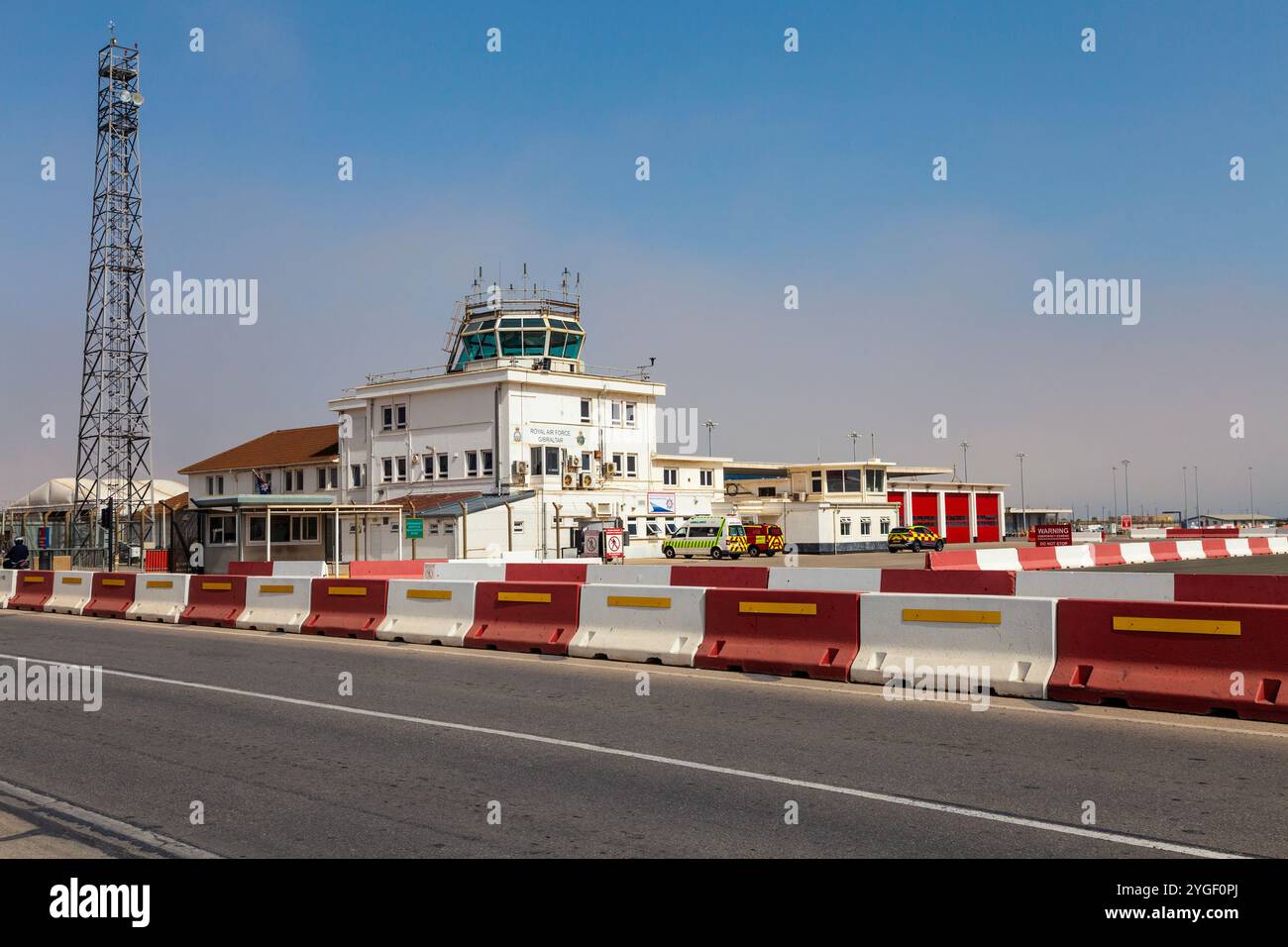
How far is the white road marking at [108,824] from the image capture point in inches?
238

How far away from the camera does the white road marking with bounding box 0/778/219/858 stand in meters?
6.04

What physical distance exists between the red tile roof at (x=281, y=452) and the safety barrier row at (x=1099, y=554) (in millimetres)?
40646

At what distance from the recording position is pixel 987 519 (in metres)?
102

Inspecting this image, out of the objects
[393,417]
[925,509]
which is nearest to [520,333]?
[393,417]

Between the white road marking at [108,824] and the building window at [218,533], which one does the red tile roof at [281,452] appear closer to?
the building window at [218,533]

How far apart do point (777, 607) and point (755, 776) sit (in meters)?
5.61

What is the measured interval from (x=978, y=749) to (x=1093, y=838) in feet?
8.25
